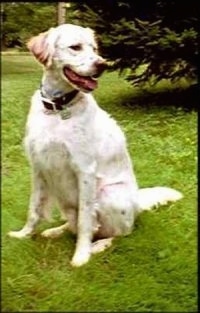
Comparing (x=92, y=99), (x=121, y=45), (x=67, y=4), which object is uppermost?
(x=67, y=4)

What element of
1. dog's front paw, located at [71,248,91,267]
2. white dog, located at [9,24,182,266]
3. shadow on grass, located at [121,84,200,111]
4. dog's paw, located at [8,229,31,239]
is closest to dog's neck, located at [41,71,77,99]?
white dog, located at [9,24,182,266]

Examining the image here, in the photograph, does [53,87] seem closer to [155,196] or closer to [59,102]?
[59,102]

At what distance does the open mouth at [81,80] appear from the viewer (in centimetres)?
186

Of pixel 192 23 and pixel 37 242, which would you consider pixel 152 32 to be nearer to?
pixel 192 23

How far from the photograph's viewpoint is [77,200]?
227 cm

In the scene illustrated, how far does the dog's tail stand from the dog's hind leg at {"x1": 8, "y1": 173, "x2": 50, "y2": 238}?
435 mm

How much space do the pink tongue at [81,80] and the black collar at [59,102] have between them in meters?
0.03

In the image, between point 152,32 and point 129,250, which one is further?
point 152,32

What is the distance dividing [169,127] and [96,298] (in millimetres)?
707

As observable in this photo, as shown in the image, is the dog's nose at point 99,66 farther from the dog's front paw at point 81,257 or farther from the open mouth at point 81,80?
the dog's front paw at point 81,257

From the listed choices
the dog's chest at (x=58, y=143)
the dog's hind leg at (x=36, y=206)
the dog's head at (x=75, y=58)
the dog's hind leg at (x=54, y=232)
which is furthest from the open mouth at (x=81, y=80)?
the dog's hind leg at (x=54, y=232)

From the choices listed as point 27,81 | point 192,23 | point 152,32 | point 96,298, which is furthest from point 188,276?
point 152,32

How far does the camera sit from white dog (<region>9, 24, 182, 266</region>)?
1.83 meters

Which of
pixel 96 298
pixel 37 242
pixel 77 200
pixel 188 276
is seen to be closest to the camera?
pixel 96 298
